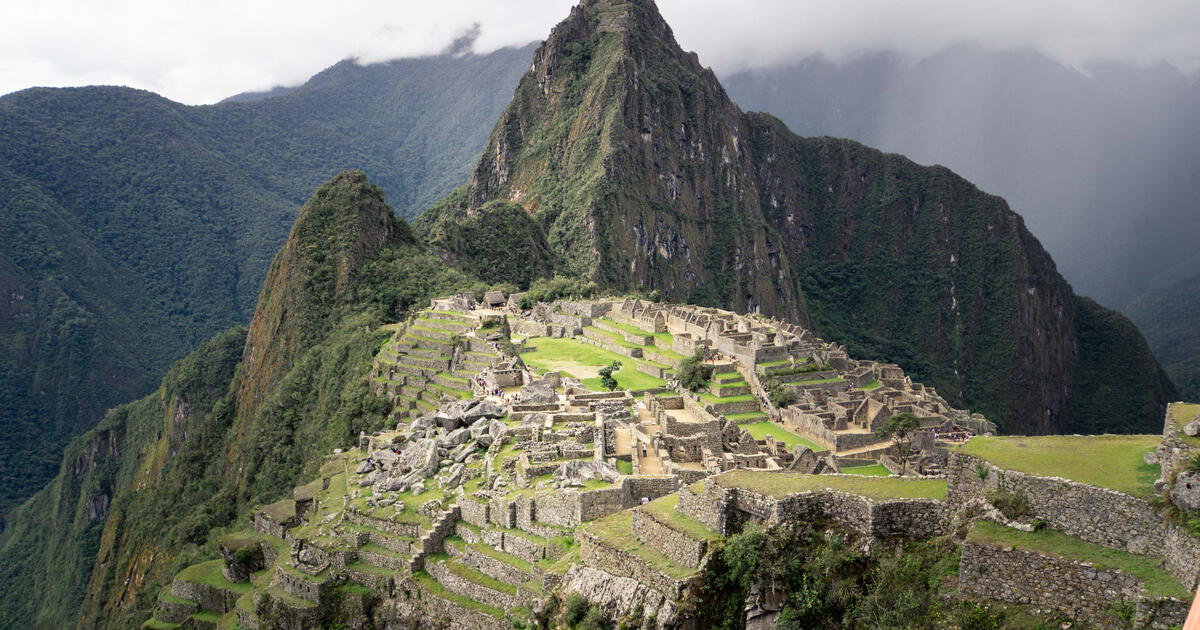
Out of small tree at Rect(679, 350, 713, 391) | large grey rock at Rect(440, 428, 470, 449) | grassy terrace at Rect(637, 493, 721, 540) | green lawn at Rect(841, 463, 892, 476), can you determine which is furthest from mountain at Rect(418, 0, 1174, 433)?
grassy terrace at Rect(637, 493, 721, 540)

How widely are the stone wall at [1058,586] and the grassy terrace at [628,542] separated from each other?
3676mm

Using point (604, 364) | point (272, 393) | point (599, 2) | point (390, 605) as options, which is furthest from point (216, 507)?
point (599, 2)

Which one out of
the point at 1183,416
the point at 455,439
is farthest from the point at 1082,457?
the point at 455,439

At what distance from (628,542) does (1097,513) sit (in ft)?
20.7

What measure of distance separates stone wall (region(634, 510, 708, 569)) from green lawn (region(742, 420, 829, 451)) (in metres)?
22.3

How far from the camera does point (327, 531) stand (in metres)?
22.7

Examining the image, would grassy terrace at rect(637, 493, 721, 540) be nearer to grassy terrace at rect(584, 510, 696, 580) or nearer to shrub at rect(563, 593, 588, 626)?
grassy terrace at rect(584, 510, 696, 580)

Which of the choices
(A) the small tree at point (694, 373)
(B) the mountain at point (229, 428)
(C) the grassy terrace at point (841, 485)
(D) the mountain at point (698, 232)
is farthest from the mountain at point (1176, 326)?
(C) the grassy terrace at point (841, 485)

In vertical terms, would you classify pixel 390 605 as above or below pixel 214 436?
above

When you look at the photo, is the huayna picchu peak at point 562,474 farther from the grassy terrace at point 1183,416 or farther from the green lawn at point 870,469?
the green lawn at point 870,469

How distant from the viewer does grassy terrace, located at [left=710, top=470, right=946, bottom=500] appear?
1233 centimetres

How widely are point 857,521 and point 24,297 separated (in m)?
181

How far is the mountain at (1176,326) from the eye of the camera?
162 meters

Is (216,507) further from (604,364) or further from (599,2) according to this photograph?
(599,2)
